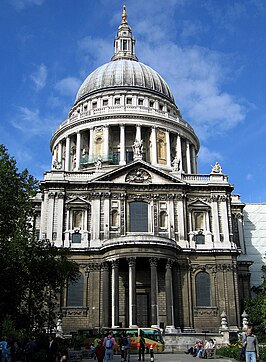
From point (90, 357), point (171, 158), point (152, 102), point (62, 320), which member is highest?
point (152, 102)

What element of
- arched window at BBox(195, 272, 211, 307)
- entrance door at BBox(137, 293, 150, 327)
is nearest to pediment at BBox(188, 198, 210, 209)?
arched window at BBox(195, 272, 211, 307)

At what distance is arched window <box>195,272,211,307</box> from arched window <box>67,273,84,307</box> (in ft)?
38.3

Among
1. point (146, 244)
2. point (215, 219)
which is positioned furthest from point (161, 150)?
point (146, 244)

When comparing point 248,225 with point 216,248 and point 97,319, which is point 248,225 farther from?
point 97,319

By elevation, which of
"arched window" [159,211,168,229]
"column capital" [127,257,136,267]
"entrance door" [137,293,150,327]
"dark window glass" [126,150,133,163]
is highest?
"dark window glass" [126,150,133,163]

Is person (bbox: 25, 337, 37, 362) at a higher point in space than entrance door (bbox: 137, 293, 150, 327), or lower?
lower

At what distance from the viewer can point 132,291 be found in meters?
45.9

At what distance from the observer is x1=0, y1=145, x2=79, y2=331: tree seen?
3259cm

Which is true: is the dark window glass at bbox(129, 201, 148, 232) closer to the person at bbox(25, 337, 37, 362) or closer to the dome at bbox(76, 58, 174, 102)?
the dome at bbox(76, 58, 174, 102)

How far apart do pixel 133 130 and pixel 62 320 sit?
29631 millimetres

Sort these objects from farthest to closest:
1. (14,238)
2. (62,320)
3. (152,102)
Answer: (152,102), (62,320), (14,238)

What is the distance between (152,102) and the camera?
73.3 m

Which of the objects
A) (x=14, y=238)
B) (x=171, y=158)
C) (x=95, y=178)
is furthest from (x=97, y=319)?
(x=171, y=158)

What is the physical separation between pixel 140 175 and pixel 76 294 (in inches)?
560
